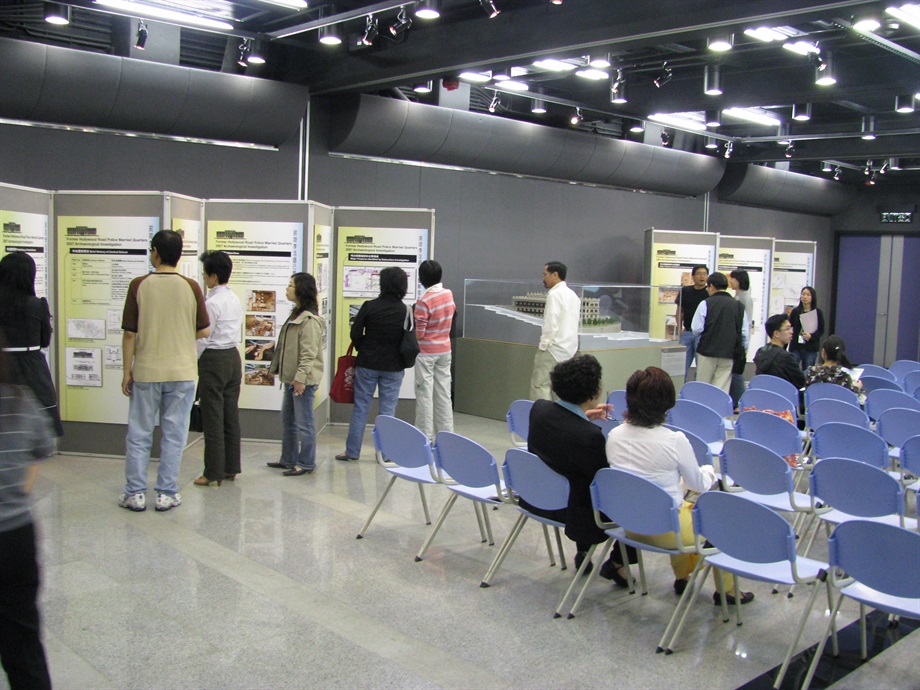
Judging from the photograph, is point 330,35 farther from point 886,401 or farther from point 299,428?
point 886,401

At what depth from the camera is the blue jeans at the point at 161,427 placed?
215 inches

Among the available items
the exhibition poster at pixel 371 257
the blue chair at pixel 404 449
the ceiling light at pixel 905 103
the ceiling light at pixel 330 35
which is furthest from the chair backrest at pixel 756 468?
the ceiling light at pixel 905 103

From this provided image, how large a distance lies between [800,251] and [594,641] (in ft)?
40.0

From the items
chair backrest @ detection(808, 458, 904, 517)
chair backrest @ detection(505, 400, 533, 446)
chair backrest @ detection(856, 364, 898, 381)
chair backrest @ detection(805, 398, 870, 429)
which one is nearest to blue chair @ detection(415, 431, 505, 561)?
chair backrest @ detection(505, 400, 533, 446)

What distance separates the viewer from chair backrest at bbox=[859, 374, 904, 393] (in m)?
8.20

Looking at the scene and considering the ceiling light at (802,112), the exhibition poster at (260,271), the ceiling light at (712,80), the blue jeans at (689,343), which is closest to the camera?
the exhibition poster at (260,271)

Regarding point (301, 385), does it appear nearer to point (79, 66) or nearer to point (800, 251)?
point (79, 66)

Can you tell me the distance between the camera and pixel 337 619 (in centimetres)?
397

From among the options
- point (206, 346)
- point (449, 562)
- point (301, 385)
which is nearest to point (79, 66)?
point (206, 346)

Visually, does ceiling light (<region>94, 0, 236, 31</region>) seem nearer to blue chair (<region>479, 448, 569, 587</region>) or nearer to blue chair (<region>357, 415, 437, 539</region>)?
blue chair (<region>357, 415, 437, 539</region>)

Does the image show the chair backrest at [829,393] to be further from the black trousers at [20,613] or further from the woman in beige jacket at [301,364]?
the black trousers at [20,613]

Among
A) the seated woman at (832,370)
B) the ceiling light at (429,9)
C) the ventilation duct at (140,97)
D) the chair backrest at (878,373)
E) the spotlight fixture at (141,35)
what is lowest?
the chair backrest at (878,373)

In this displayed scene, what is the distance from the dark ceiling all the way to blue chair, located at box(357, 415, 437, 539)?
324cm

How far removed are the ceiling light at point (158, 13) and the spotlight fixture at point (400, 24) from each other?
1.45 metres
